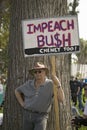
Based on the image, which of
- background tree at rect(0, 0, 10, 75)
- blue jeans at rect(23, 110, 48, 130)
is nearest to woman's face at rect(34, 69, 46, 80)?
blue jeans at rect(23, 110, 48, 130)

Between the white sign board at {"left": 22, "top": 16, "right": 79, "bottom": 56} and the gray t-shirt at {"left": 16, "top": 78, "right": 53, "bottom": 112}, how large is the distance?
1.69 ft

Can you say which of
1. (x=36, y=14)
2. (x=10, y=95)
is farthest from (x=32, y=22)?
(x=10, y=95)

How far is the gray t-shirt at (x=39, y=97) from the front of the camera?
679cm

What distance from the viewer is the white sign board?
267 inches

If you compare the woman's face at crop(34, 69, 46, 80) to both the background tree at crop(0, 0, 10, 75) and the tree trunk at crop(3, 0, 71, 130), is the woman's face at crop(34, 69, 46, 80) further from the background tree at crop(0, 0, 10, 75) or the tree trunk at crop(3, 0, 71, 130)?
the background tree at crop(0, 0, 10, 75)

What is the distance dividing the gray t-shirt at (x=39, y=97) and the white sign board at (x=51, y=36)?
1.69ft

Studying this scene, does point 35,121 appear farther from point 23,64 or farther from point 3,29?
point 3,29

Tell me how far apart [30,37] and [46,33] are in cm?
26

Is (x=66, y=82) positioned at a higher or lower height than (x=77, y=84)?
higher

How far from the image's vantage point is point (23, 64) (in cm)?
815

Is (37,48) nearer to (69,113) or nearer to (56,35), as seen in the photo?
(56,35)

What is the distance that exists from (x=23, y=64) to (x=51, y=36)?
1488 mm

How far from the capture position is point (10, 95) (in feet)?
27.1

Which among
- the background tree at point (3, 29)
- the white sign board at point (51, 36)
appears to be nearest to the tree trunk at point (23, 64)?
the white sign board at point (51, 36)
